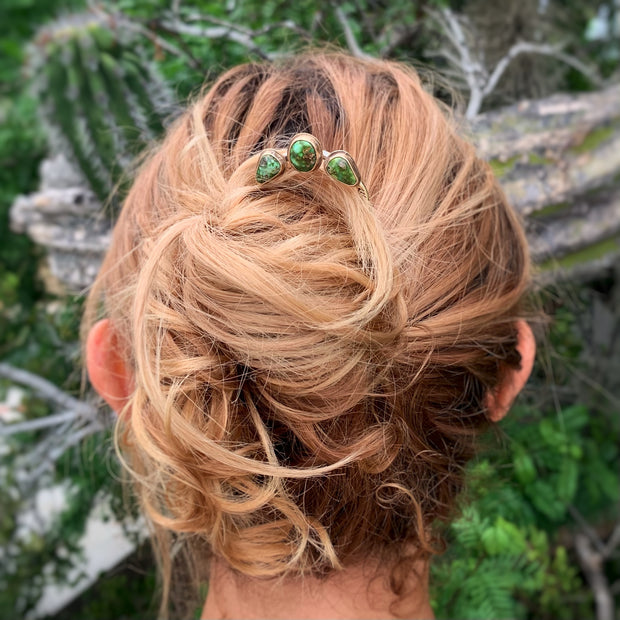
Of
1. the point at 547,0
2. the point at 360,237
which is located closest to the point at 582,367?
the point at 547,0

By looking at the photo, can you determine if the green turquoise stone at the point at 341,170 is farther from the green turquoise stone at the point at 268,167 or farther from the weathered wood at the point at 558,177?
the weathered wood at the point at 558,177

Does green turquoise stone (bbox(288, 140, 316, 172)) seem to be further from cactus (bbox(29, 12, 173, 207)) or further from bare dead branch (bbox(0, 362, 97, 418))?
bare dead branch (bbox(0, 362, 97, 418))

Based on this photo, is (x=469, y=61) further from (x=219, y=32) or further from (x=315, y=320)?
(x=315, y=320)

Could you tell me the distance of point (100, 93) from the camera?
1.31 meters

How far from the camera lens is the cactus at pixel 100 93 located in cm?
130

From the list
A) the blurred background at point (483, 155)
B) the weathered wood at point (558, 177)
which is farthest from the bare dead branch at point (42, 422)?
Result: the weathered wood at point (558, 177)

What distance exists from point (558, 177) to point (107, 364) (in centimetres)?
104

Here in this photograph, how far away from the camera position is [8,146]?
2098 millimetres

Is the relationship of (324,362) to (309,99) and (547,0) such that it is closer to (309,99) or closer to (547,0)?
(309,99)

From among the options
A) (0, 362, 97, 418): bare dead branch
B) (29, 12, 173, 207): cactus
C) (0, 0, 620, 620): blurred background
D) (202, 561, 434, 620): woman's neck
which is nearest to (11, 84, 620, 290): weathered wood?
(0, 0, 620, 620): blurred background

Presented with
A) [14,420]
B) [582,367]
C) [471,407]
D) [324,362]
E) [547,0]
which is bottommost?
[14,420]

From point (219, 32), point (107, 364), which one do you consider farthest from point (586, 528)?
point (219, 32)

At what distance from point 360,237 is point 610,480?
1.45 metres

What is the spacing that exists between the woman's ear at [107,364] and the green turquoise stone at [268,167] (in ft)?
1.32
